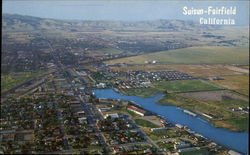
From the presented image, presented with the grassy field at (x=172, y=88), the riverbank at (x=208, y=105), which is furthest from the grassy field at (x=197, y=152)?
the grassy field at (x=172, y=88)

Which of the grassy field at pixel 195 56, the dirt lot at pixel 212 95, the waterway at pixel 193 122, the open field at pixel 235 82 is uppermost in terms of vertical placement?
the grassy field at pixel 195 56

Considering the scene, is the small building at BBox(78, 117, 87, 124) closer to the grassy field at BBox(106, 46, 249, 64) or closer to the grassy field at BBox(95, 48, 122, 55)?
the grassy field at BBox(106, 46, 249, 64)

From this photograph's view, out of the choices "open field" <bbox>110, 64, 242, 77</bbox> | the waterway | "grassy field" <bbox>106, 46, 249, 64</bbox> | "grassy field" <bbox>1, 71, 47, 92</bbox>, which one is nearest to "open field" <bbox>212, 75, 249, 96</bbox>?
"open field" <bbox>110, 64, 242, 77</bbox>

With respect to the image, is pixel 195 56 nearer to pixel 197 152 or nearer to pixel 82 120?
pixel 82 120

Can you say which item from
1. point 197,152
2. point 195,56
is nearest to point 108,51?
point 195,56

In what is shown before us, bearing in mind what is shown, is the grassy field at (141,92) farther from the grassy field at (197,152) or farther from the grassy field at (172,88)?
the grassy field at (197,152)
